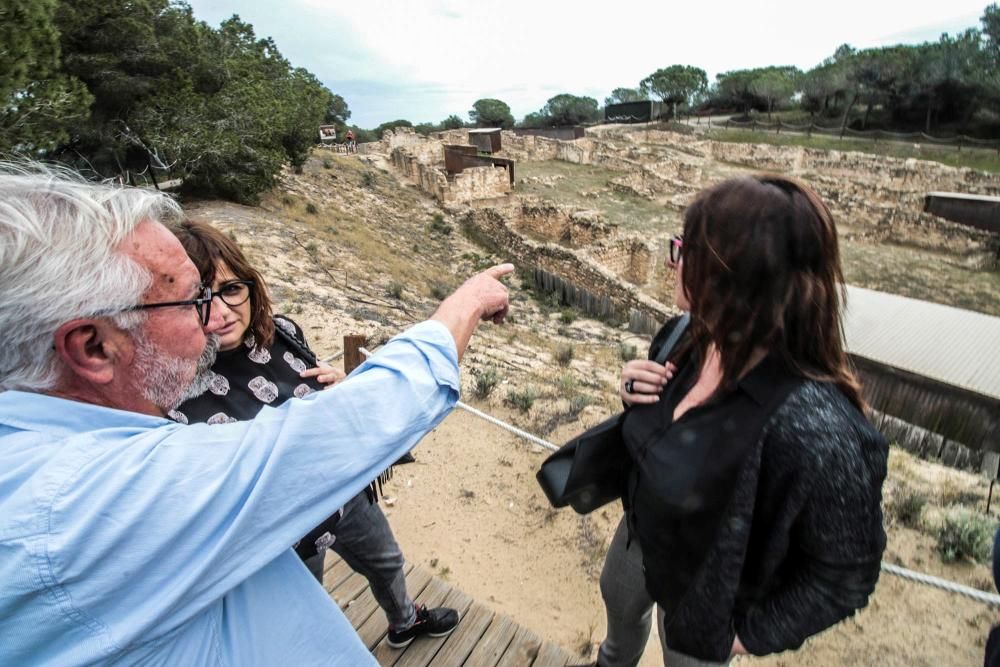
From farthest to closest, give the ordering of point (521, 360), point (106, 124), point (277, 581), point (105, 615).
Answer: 1. point (106, 124)
2. point (521, 360)
3. point (277, 581)
4. point (105, 615)

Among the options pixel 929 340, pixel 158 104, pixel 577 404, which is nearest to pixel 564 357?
pixel 577 404

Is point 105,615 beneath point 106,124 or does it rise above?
beneath

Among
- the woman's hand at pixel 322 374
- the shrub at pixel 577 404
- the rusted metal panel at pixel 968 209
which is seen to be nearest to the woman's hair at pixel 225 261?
the woman's hand at pixel 322 374

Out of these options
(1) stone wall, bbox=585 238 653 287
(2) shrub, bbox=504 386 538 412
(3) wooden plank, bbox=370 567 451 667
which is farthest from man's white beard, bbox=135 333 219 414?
(1) stone wall, bbox=585 238 653 287

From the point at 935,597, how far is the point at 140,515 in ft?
14.9

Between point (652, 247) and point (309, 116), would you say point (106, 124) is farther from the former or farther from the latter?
point (652, 247)

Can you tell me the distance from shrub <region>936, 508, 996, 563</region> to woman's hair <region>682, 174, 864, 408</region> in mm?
3381

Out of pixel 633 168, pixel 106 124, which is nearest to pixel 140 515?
pixel 106 124

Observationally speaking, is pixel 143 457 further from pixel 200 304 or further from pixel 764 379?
pixel 764 379

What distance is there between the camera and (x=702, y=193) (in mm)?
1510

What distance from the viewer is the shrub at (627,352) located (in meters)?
8.74

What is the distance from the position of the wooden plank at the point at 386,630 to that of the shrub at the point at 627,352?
6316mm

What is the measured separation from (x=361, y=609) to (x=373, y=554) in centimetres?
72

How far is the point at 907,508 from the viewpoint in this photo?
4.01 metres
